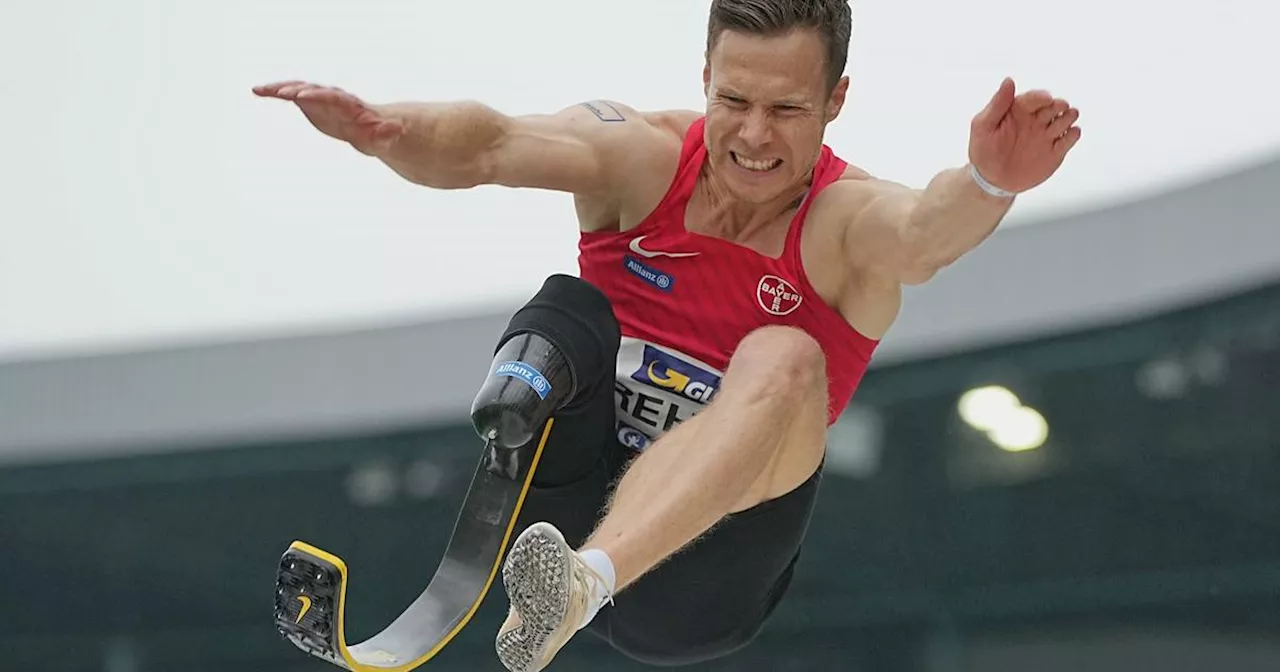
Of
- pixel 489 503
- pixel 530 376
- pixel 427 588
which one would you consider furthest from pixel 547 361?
pixel 427 588

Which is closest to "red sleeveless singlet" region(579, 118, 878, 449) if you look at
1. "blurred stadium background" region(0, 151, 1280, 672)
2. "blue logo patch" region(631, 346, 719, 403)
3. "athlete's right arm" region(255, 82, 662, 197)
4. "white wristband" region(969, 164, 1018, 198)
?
"blue logo patch" region(631, 346, 719, 403)

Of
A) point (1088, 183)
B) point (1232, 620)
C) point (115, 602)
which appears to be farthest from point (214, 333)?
point (1232, 620)

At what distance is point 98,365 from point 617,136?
4.78 metres

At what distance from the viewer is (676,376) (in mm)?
2527

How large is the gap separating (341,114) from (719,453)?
68cm

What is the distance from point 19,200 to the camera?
6184 millimetres

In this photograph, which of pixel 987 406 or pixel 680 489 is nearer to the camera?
pixel 680 489

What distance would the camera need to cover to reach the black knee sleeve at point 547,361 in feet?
7.47

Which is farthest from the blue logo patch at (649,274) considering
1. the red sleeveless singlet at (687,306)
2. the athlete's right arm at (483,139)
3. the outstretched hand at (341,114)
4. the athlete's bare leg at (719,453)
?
the outstretched hand at (341,114)

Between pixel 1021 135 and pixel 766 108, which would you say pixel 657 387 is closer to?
pixel 766 108

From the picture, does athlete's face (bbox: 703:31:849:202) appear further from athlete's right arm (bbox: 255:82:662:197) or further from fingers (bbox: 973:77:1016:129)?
fingers (bbox: 973:77:1016:129)

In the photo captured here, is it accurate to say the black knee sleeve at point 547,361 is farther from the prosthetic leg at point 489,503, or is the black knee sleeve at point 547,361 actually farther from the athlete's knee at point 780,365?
the athlete's knee at point 780,365

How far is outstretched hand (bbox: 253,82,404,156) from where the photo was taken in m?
2.12

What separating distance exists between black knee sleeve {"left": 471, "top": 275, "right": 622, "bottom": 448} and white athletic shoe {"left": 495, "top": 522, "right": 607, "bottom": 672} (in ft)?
0.99
